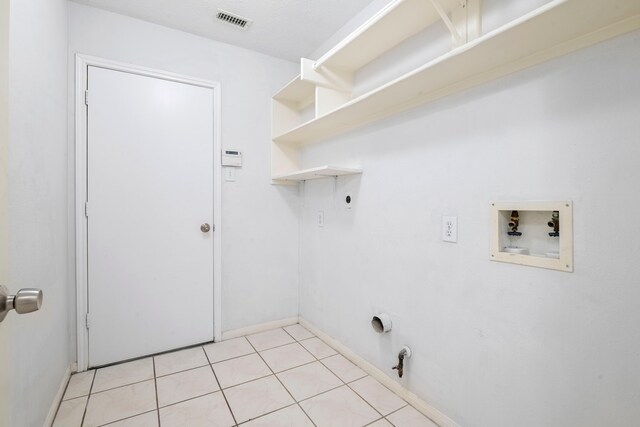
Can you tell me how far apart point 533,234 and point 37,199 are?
2.29 m

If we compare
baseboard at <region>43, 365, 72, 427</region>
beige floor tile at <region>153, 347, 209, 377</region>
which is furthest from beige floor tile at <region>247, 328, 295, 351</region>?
baseboard at <region>43, 365, 72, 427</region>

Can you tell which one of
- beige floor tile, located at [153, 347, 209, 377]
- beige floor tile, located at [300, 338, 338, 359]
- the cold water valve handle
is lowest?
beige floor tile, located at [153, 347, 209, 377]

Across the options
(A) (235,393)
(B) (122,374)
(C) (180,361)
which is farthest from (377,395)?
(B) (122,374)

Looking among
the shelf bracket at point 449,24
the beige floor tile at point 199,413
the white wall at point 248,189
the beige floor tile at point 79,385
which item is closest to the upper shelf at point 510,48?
the shelf bracket at point 449,24

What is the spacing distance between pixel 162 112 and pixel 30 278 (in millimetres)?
1468

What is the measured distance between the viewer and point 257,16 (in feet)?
7.22

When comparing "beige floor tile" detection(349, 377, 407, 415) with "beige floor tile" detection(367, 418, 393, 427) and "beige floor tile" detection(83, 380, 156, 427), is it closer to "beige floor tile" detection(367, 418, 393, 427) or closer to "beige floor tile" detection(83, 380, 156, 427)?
"beige floor tile" detection(367, 418, 393, 427)

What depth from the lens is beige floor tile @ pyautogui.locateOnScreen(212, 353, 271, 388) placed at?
1.98m

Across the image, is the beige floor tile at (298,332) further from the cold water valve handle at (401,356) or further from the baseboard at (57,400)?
the baseboard at (57,400)

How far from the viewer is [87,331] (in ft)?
6.88

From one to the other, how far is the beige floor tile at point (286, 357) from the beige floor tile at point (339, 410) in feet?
1.37

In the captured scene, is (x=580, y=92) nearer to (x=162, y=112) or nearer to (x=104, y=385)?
(x=162, y=112)

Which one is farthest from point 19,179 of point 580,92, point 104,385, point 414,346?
point 580,92

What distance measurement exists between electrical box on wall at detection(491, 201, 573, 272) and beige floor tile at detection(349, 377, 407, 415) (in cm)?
105
